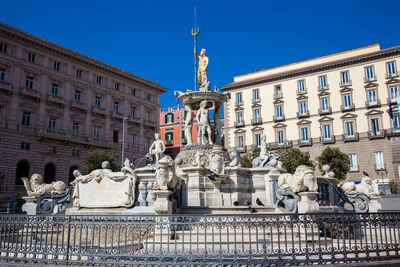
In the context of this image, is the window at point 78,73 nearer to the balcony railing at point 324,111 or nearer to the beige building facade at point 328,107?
the beige building facade at point 328,107

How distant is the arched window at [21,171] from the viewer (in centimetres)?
3685

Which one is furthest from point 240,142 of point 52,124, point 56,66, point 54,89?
point 56,66

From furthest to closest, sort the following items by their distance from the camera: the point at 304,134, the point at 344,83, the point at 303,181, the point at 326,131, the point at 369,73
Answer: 1. the point at 304,134
2. the point at 326,131
3. the point at 344,83
4. the point at 369,73
5. the point at 303,181

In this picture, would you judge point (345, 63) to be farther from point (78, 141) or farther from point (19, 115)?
point (19, 115)

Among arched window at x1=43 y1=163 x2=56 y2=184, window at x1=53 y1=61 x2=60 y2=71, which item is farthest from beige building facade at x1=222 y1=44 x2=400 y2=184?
arched window at x1=43 y1=163 x2=56 y2=184

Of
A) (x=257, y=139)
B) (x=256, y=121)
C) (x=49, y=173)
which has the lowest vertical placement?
(x=49, y=173)

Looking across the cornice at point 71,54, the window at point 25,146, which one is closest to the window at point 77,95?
the cornice at point 71,54

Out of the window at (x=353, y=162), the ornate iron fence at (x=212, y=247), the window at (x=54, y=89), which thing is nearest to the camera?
the ornate iron fence at (x=212, y=247)

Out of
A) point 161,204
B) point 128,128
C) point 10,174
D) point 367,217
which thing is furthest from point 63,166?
point 367,217

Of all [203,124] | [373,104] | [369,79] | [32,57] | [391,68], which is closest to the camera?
[203,124]

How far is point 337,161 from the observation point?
124ft

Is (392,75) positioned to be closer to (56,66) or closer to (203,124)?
(203,124)

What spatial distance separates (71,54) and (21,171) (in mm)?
15845

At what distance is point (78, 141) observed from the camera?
42969 millimetres
